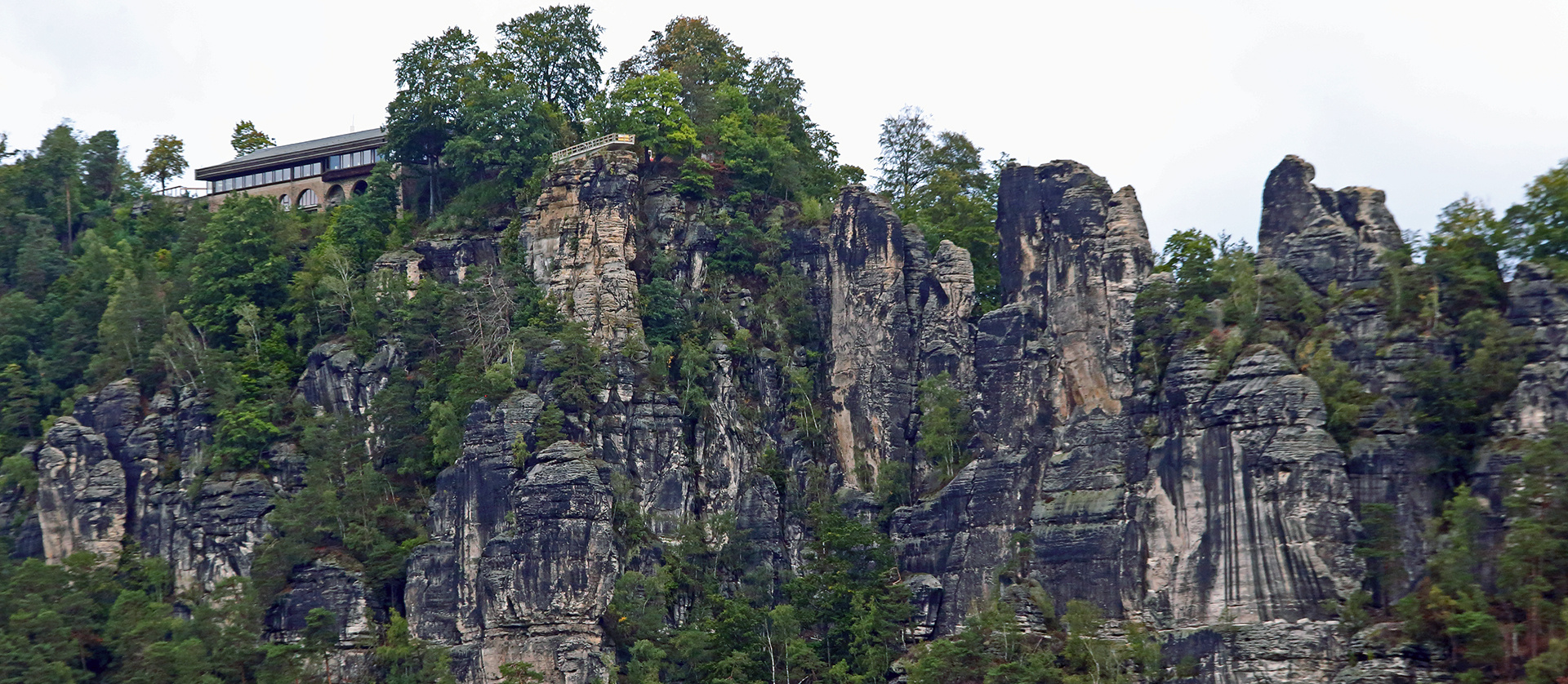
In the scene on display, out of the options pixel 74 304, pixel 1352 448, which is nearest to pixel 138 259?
pixel 74 304

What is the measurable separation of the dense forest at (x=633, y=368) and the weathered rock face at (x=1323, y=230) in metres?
0.75

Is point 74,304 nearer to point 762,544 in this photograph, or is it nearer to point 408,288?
point 408,288

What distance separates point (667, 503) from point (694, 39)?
72.6 feet

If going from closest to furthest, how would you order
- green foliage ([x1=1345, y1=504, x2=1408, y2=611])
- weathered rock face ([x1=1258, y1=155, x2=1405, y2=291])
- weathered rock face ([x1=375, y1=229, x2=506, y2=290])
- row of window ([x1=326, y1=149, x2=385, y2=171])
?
green foliage ([x1=1345, y1=504, x2=1408, y2=611]) → weathered rock face ([x1=1258, y1=155, x2=1405, y2=291]) → weathered rock face ([x1=375, y1=229, x2=506, y2=290]) → row of window ([x1=326, y1=149, x2=385, y2=171])

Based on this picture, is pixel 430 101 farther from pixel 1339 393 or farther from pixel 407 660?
pixel 1339 393

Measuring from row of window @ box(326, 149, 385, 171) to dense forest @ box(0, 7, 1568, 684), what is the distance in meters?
4.61

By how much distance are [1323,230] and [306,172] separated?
4329cm

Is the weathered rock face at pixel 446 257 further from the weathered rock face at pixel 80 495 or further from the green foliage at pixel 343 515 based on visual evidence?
the weathered rock face at pixel 80 495

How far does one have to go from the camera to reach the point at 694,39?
88000 mm

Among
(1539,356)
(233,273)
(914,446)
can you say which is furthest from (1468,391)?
(233,273)

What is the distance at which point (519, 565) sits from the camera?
233 ft

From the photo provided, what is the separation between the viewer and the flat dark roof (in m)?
90.2

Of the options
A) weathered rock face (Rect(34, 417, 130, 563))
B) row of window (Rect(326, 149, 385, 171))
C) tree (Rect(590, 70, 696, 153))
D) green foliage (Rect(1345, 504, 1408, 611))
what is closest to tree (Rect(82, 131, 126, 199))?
row of window (Rect(326, 149, 385, 171))

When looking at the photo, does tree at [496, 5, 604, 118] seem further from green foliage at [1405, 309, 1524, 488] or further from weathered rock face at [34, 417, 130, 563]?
green foliage at [1405, 309, 1524, 488]
